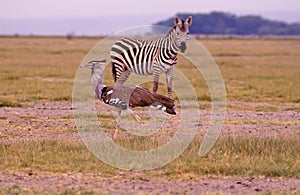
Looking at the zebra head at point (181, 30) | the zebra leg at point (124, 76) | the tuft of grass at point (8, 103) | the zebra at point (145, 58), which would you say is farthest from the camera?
the tuft of grass at point (8, 103)

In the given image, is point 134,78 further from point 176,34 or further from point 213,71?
point 213,71

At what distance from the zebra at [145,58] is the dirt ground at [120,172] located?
142cm

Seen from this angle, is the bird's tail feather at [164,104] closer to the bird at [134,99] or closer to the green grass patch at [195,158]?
the bird at [134,99]

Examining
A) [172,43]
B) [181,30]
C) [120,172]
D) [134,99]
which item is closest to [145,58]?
[172,43]

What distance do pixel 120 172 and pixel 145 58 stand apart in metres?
5.54

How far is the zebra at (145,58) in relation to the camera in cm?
1346

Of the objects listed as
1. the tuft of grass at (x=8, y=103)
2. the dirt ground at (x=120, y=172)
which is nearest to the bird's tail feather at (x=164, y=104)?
the dirt ground at (x=120, y=172)

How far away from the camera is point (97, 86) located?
10.9m

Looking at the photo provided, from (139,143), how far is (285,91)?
11.1 m

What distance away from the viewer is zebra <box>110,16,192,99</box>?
530 inches

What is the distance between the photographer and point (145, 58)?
1379 centimetres

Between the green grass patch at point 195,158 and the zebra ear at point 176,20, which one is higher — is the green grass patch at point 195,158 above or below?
below

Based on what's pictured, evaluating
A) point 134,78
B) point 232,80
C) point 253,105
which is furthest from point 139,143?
point 232,80

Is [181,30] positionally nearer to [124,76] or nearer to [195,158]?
[124,76]
